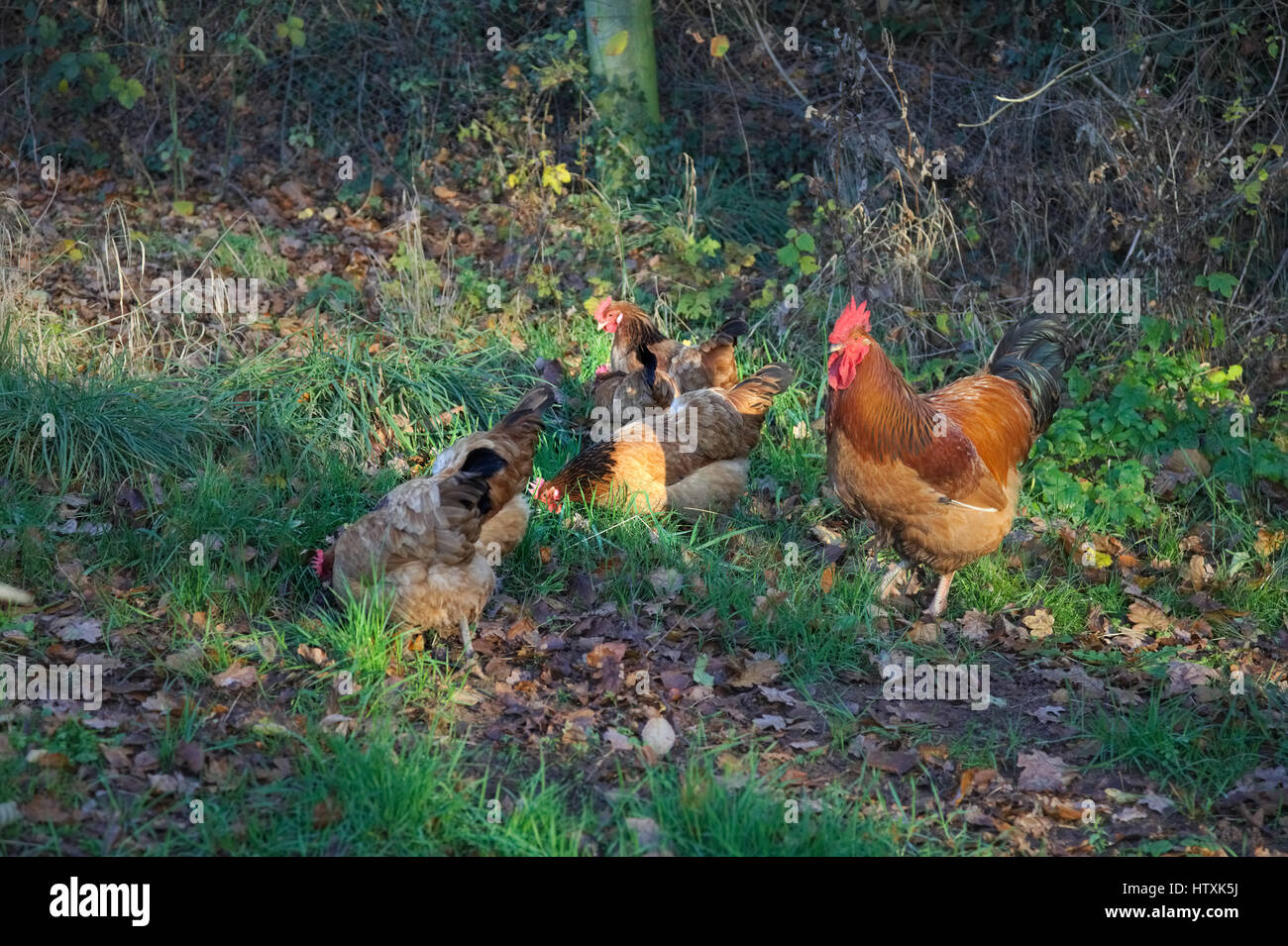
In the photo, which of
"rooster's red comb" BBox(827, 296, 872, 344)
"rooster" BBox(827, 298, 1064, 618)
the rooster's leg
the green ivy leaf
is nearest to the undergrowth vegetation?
the rooster's leg

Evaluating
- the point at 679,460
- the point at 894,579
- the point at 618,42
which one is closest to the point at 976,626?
the point at 894,579

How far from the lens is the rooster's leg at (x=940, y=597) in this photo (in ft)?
20.1

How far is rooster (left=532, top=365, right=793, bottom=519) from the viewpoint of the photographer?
21.5ft

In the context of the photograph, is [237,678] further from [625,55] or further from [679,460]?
[625,55]

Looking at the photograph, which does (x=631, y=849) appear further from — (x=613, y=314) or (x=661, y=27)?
(x=661, y=27)

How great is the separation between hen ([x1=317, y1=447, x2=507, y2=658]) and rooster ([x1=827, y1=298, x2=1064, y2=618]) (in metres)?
1.84

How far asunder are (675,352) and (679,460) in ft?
3.87

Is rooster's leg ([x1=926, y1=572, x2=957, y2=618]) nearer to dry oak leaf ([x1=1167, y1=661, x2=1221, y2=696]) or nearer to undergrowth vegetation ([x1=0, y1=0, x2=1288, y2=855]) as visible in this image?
undergrowth vegetation ([x1=0, y1=0, x2=1288, y2=855])

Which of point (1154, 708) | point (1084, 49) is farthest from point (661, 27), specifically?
point (1154, 708)

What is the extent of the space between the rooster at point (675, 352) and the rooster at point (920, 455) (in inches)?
68.0

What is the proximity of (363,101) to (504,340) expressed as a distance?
4189 millimetres

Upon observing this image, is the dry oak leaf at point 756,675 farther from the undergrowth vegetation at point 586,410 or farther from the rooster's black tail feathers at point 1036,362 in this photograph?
the rooster's black tail feathers at point 1036,362

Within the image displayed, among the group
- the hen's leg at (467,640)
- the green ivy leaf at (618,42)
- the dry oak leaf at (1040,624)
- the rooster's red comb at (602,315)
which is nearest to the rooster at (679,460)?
the rooster's red comb at (602,315)

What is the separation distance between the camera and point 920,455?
5.72 metres
